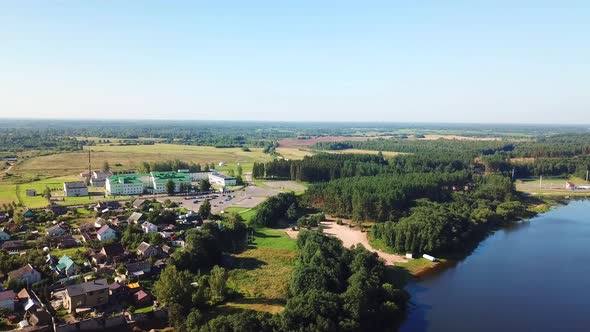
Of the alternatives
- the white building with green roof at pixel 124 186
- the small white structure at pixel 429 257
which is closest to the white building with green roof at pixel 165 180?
the white building with green roof at pixel 124 186

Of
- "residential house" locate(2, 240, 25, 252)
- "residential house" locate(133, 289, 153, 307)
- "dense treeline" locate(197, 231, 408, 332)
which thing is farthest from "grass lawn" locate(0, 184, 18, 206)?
"dense treeline" locate(197, 231, 408, 332)

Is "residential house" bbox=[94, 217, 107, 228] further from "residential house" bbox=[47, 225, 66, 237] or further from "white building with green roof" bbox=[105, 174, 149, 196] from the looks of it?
"white building with green roof" bbox=[105, 174, 149, 196]

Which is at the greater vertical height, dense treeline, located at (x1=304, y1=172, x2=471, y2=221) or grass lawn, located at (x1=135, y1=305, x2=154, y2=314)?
dense treeline, located at (x1=304, y1=172, x2=471, y2=221)

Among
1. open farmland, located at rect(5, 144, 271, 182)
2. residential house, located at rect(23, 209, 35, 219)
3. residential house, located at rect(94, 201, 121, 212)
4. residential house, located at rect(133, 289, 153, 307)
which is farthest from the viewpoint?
open farmland, located at rect(5, 144, 271, 182)

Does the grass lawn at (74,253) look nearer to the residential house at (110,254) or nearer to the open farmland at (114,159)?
the residential house at (110,254)

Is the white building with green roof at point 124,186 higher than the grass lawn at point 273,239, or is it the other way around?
the white building with green roof at point 124,186

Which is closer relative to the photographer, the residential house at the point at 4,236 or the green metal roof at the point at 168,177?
the residential house at the point at 4,236

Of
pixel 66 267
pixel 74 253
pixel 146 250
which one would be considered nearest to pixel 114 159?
pixel 74 253
